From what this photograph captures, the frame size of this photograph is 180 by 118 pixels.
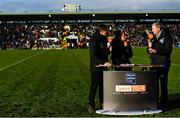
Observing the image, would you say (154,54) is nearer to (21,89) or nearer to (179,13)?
(21,89)

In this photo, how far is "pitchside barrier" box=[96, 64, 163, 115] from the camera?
38.3 ft

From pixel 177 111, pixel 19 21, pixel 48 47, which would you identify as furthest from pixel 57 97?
pixel 19 21

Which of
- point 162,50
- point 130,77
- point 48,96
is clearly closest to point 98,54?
point 130,77

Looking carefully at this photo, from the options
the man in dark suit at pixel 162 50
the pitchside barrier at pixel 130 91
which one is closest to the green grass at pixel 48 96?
the pitchside barrier at pixel 130 91

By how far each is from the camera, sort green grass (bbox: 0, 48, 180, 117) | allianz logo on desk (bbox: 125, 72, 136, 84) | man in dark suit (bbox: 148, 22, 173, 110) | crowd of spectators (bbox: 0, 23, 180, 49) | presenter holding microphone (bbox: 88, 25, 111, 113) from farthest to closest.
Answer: crowd of spectators (bbox: 0, 23, 180, 49) → man in dark suit (bbox: 148, 22, 173, 110) → green grass (bbox: 0, 48, 180, 117) → presenter holding microphone (bbox: 88, 25, 111, 113) → allianz logo on desk (bbox: 125, 72, 136, 84)

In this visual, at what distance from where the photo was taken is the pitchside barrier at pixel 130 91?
38.3 feet

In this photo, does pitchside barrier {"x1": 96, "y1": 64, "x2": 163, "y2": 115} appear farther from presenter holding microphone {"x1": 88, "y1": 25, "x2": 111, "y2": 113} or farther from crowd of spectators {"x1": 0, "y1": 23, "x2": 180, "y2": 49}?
crowd of spectators {"x1": 0, "y1": 23, "x2": 180, "y2": 49}

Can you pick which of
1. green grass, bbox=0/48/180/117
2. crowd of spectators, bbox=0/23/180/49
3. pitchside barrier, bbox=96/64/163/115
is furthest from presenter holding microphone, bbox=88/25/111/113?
crowd of spectators, bbox=0/23/180/49

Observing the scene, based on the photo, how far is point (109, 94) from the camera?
1184 centimetres

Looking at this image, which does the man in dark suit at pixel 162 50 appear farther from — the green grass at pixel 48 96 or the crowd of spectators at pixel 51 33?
the crowd of spectators at pixel 51 33

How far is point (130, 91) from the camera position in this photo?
11703 mm

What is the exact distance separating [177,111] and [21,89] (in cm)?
695

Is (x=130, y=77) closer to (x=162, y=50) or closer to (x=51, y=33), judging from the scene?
(x=162, y=50)

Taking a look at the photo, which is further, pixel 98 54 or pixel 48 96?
pixel 48 96
